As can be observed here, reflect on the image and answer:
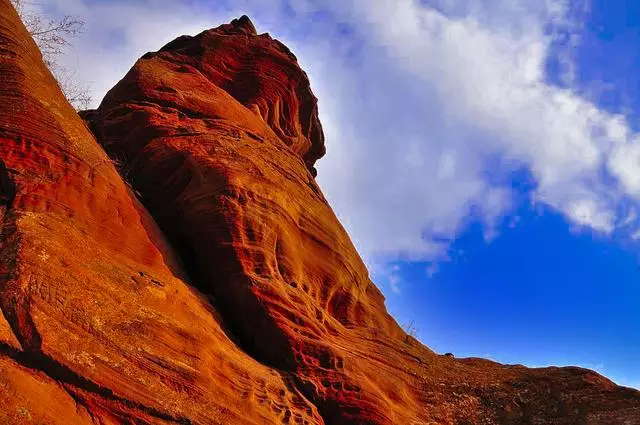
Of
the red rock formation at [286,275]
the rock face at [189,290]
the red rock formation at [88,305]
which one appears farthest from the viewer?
the red rock formation at [286,275]

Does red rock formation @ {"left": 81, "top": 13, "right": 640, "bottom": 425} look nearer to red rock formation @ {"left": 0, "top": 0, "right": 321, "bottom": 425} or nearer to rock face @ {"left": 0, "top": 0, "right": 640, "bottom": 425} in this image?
rock face @ {"left": 0, "top": 0, "right": 640, "bottom": 425}

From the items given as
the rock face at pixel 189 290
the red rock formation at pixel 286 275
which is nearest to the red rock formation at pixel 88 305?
the rock face at pixel 189 290

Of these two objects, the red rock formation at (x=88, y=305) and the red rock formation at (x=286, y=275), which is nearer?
the red rock formation at (x=88, y=305)

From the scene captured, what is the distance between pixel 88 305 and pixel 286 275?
18.7 feet

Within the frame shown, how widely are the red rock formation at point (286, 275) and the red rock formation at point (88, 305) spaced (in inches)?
33.9

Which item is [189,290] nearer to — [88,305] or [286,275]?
[286,275]

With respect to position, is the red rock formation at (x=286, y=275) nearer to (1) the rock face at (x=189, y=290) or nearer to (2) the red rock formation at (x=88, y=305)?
(1) the rock face at (x=189, y=290)

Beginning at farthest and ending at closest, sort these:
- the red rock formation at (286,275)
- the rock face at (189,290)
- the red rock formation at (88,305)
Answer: the red rock formation at (286,275)
the rock face at (189,290)
the red rock formation at (88,305)

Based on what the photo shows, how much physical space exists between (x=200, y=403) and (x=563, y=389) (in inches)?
402

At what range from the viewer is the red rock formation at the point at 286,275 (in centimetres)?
1271

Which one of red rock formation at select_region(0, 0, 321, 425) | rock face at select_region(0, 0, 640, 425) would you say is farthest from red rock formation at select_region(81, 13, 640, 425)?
red rock formation at select_region(0, 0, 321, 425)

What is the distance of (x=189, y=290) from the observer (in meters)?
12.2

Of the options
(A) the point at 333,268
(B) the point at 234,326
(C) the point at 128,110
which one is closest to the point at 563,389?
(A) the point at 333,268

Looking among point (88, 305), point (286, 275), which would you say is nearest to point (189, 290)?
point (286, 275)
